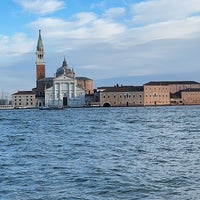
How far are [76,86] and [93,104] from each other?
546 centimetres

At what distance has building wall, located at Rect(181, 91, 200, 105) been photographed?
103156 mm

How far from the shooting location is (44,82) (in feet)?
339

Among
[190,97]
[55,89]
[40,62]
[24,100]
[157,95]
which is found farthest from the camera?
[40,62]

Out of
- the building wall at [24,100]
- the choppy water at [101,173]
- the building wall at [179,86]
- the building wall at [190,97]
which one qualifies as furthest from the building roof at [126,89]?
the choppy water at [101,173]

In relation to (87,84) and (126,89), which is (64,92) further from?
(126,89)

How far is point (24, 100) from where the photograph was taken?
103500 millimetres

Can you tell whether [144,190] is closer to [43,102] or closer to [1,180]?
[1,180]

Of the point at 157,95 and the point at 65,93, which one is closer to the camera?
the point at 65,93

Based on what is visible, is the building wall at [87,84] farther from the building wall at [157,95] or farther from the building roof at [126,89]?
the building wall at [157,95]

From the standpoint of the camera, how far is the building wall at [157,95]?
99.4 metres

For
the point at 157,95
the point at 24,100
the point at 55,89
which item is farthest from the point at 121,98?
the point at 24,100

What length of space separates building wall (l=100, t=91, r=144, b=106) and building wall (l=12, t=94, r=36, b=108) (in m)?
15.1

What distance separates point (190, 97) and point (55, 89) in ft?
94.9

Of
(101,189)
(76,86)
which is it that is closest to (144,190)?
(101,189)
